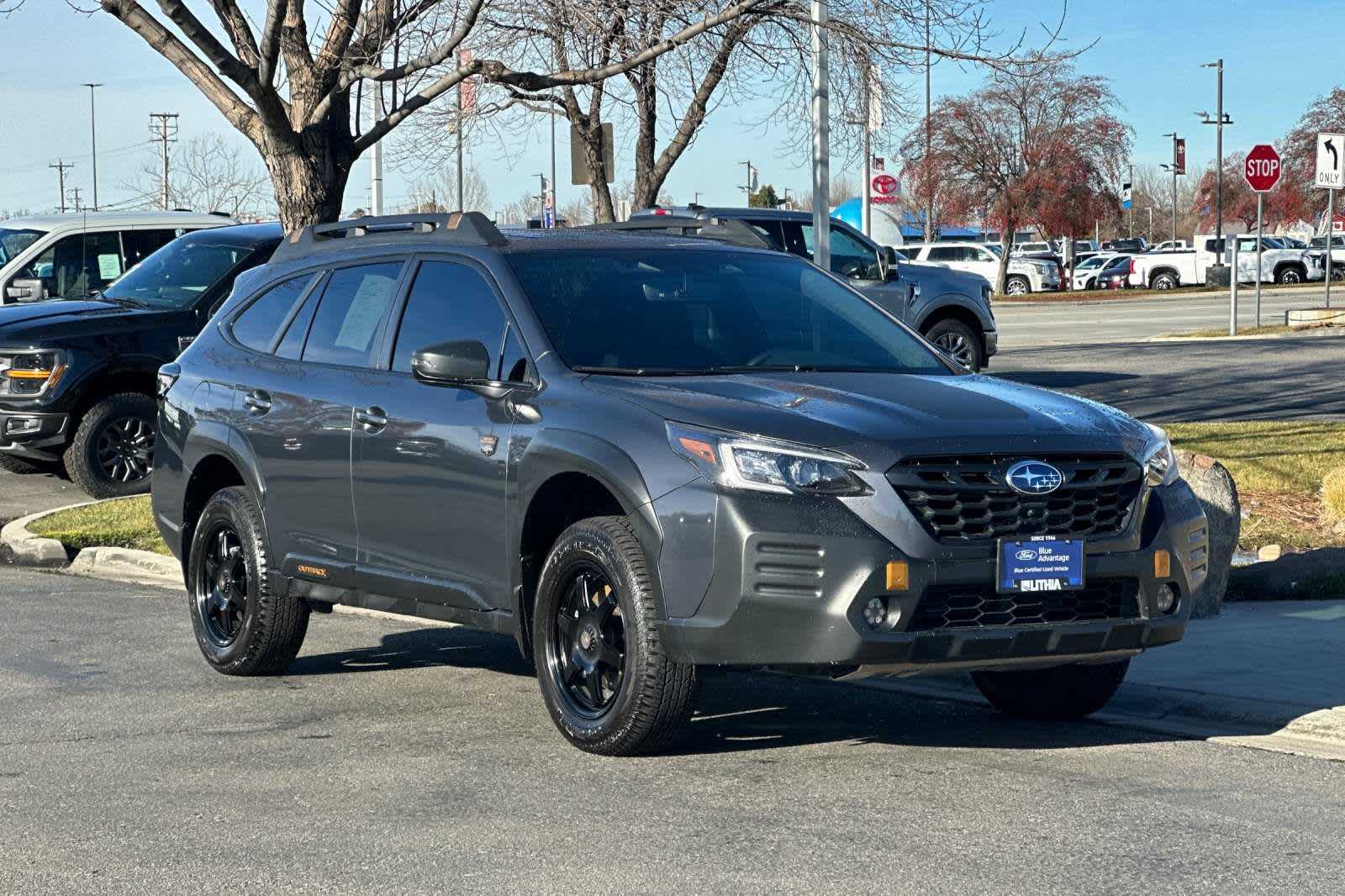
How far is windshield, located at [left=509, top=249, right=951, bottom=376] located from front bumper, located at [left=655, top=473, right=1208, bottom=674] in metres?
1.03

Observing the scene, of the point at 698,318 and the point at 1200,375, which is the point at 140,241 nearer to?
the point at 1200,375

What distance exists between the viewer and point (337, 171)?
14164 millimetres

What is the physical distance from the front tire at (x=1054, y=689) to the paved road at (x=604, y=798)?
0.29 feet

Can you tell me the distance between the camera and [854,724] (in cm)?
719

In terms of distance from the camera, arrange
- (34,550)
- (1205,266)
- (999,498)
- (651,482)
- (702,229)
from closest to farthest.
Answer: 1. (999,498)
2. (651,482)
3. (702,229)
4. (34,550)
5. (1205,266)

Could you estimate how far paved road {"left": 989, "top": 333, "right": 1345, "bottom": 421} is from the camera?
17906 mm

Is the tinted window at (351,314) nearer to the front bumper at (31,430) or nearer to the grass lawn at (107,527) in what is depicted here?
the grass lawn at (107,527)

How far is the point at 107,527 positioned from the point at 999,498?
8.67m

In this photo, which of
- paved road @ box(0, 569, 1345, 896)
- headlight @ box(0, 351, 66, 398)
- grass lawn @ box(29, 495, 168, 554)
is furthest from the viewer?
headlight @ box(0, 351, 66, 398)

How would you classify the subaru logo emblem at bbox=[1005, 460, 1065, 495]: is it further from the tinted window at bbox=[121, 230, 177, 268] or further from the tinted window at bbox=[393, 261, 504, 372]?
the tinted window at bbox=[121, 230, 177, 268]

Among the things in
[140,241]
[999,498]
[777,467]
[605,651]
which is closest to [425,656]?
[605,651]

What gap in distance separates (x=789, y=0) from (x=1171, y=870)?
1124cm

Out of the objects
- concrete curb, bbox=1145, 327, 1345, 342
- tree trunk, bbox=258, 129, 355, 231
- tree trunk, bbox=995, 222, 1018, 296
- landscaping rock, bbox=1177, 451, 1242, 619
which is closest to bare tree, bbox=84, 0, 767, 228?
tree trunk, bbox=258, 129, 355, 231

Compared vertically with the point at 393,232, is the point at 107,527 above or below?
below
